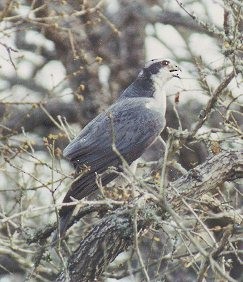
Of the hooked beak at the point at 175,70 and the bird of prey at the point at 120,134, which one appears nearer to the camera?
the bird of prey at the point at 120,134

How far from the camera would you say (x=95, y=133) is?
687 centimetres

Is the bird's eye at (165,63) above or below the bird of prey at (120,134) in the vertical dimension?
above

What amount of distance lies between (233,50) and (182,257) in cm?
151

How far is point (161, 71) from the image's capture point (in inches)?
304

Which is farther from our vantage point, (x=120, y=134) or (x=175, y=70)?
(x=175, y=70)

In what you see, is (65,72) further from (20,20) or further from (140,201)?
(140,201)

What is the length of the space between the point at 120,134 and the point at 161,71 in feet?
3.38

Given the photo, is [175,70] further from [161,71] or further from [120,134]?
[120,134]

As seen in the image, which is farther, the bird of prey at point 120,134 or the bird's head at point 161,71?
the bird's head at point 161,71

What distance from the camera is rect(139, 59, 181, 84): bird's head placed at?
766cm

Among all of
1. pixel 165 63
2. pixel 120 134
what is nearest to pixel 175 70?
pixel 165 63

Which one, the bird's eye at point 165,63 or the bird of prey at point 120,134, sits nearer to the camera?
the bird of prey at point 120,134

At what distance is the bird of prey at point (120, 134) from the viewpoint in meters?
6.42

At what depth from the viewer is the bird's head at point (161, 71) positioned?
7656mm
